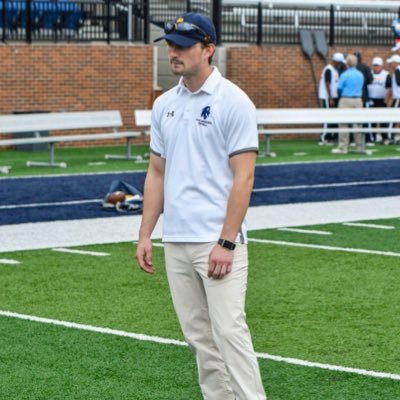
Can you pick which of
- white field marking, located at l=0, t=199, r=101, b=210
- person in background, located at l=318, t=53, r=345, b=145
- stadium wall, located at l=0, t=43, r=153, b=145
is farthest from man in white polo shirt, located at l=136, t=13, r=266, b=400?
person in background, located at l=318, t=53, r=345, b=145

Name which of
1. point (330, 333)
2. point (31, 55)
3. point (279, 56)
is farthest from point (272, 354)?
point (279, 56)

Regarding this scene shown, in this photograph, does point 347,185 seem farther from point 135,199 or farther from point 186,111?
point 186,111

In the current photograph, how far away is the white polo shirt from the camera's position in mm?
5688

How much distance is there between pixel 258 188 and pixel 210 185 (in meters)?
12.7

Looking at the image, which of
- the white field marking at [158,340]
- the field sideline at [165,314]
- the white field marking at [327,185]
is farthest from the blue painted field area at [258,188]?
the white field marking at [158,340]

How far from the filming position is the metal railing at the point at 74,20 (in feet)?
87.1

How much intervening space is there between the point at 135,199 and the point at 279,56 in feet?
53.9

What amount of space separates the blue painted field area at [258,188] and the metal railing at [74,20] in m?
7.11

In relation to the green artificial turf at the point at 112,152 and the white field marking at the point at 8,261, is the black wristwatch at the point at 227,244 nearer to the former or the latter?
the white field marking at the point at 8,261

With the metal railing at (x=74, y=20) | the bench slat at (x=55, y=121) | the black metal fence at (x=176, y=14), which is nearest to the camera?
the bench slat at (x=55, y=121)

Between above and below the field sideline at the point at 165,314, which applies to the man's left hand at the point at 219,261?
above

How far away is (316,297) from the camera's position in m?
9.88

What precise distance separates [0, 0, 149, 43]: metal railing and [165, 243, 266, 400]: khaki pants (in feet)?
68.0

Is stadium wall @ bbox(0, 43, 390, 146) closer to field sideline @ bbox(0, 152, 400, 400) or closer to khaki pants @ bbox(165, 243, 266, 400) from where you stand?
field sideline @ bbox(0, 152, 400, 400)
